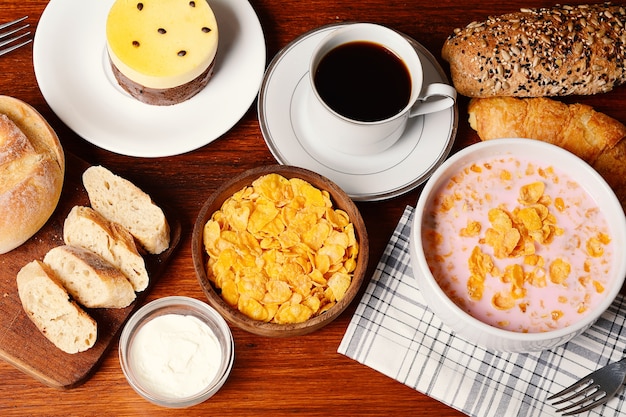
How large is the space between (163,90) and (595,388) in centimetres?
107

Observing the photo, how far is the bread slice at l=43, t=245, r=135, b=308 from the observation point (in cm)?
156

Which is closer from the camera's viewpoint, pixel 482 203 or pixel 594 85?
pixel 482 203

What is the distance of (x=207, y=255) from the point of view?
1.64 meters

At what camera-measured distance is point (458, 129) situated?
1.84 metres

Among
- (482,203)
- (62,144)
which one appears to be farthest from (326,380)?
(62,144)

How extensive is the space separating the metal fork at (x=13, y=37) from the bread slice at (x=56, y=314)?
0.55 meters

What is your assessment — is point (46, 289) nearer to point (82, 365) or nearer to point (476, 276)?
point (82, 365)

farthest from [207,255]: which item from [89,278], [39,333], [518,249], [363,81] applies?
[518,249]

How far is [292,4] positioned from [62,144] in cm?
62

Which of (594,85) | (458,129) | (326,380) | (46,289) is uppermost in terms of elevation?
(594,85)

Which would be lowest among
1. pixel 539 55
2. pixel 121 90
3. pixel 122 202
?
pixel 122 202

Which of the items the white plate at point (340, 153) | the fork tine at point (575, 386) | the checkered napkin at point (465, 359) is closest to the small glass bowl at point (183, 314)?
the checkered napkin at point (465, 359)

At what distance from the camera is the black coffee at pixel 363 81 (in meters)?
1.67

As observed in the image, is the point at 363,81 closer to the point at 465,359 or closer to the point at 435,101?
the point at 435,101
